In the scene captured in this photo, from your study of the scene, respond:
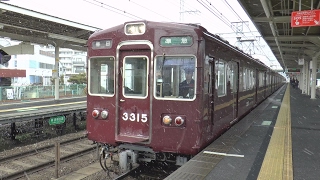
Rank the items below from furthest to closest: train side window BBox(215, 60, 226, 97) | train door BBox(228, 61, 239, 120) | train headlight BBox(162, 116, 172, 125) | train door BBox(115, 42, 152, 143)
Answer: train door BBox(228, 61, 239, 120)
train side window BBox(215, 60, 226, 97)
train door BBox(115, 42, 152, 143)
train headlight BBox(162, 116, 172, 125)

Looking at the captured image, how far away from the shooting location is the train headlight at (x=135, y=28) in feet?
17.8

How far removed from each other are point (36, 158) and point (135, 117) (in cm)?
471

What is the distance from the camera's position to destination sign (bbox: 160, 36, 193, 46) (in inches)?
199

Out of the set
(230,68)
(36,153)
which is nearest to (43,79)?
(36,153)

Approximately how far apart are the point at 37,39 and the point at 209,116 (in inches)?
534

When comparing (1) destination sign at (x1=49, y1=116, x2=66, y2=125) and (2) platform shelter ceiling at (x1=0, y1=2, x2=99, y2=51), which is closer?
(1) destination sign at (x1=49, y1=116, x2=66, y2=125)

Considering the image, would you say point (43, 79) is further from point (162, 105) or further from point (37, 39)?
point (162, 105)

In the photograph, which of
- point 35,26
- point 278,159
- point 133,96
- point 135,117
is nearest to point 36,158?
point 135,117

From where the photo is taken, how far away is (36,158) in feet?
28.0

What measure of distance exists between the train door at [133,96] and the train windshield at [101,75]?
0.26 m

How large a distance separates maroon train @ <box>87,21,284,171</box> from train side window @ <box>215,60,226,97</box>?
88 millimetres

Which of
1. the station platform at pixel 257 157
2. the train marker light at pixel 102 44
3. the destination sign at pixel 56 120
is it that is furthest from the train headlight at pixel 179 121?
the destination sign at pixel 56 120

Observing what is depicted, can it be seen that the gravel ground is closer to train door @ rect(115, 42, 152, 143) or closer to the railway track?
the railway track

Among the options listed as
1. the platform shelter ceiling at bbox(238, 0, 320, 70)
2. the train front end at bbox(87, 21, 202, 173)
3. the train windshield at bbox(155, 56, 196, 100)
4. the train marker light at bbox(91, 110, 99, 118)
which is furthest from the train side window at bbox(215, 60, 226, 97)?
the platform shelter ceiling at bbox(238, 0, 320, 70)
